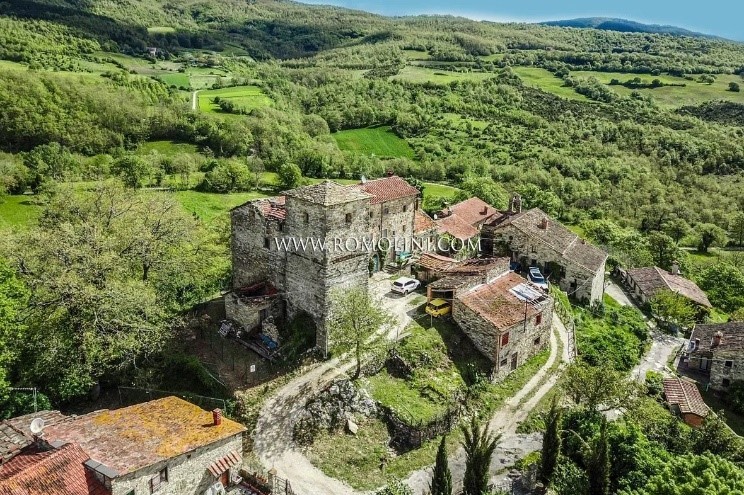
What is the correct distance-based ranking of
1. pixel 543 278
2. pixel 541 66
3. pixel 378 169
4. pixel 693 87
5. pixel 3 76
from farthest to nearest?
pixel 541 66 < pixel 693 87 < pixel 378 169 < pixel 3 76 < pixel 543 278

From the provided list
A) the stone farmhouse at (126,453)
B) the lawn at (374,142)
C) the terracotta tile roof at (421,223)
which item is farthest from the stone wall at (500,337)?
the lawn at (374,142)

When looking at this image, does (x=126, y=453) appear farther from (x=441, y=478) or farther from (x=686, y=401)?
(x=686, y=401)

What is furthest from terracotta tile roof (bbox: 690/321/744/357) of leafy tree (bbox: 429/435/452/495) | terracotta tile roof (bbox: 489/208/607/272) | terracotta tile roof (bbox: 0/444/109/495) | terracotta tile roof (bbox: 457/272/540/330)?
terracotta tile roof (bbox: 0/444/109/495)

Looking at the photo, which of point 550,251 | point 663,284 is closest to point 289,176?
point 550,251

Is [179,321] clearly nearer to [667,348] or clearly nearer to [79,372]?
[79,372]

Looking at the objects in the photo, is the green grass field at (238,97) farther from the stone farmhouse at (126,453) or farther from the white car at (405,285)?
the stone farmhouse at (126,453)

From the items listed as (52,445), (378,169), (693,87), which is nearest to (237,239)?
(52,445)
